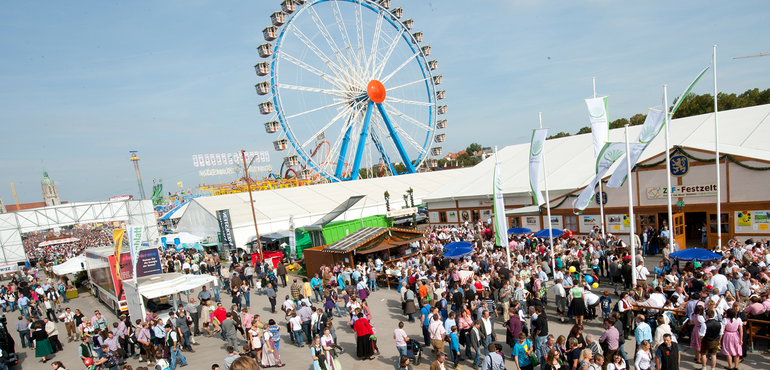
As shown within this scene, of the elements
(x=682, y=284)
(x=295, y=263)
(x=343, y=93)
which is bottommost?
(x=295, y=263)

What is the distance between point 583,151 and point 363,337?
20.4m

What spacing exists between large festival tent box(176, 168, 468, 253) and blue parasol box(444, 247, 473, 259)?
455 inches

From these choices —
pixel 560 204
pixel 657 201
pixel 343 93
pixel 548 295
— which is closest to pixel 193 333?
pixel 548 295

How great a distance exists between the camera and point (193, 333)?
43.9 ft

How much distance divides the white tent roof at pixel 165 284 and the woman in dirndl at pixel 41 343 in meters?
2.39

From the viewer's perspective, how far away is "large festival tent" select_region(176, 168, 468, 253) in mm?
28547

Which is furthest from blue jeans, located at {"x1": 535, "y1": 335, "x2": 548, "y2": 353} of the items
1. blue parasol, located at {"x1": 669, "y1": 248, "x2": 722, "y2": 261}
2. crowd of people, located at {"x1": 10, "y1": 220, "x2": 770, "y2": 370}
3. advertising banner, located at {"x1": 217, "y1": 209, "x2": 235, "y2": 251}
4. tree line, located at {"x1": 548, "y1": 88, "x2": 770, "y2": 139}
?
tree line, located at {"x1": 548, "y1": 88, "x2": 770, "y2": 139}

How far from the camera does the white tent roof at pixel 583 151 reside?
19.0 metres

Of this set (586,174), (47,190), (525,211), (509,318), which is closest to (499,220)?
(509,318)

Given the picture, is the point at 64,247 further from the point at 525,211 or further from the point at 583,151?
the point at 583,151

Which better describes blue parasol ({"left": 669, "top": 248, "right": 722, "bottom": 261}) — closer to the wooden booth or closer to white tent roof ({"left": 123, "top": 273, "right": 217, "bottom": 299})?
the wooden booth

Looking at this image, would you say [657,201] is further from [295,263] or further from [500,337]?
[295,263]

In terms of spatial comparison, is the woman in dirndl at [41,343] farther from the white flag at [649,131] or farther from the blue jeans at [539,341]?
the white flag at [649,131]

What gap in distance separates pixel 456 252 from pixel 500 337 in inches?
249
